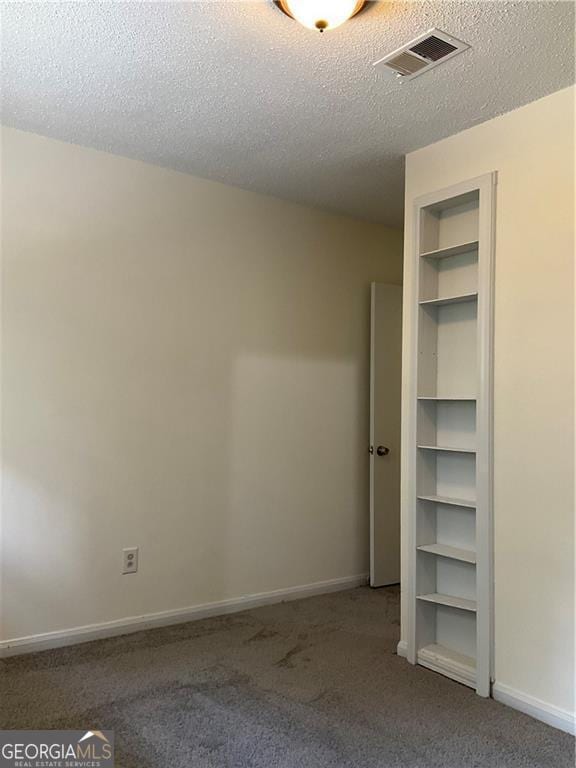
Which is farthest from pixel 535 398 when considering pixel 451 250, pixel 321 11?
pixel 321 11

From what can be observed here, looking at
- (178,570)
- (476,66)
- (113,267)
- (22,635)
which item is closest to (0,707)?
(22,635)

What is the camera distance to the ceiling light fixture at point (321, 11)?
189cm

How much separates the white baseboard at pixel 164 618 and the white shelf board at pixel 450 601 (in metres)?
1.15

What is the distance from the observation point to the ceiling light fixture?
1.89 m

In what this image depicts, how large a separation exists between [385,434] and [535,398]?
6.01ft

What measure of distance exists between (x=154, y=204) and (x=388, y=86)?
4.88ft

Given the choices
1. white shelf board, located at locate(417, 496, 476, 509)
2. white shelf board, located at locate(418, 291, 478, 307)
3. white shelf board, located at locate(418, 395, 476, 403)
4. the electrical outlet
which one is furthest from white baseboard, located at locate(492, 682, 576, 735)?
the electrical outlet

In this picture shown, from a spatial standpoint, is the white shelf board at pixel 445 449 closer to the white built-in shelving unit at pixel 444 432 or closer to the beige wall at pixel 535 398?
the white built-in shelving unit at pixel 444 432

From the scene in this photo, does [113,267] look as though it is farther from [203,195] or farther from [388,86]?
[388,86]

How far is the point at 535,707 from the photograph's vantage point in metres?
2.47

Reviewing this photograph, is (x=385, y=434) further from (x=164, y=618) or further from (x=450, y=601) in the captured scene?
(x=164, y=618)

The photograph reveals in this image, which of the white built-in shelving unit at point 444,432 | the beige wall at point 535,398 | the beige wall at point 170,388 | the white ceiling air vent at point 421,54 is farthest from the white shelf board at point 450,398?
the white ceiling air vent at point 421,54

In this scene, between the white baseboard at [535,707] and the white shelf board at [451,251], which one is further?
the white shelf board at [451,251]

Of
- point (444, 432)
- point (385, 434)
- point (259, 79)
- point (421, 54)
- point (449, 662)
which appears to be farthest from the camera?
A: point (385, 434)
